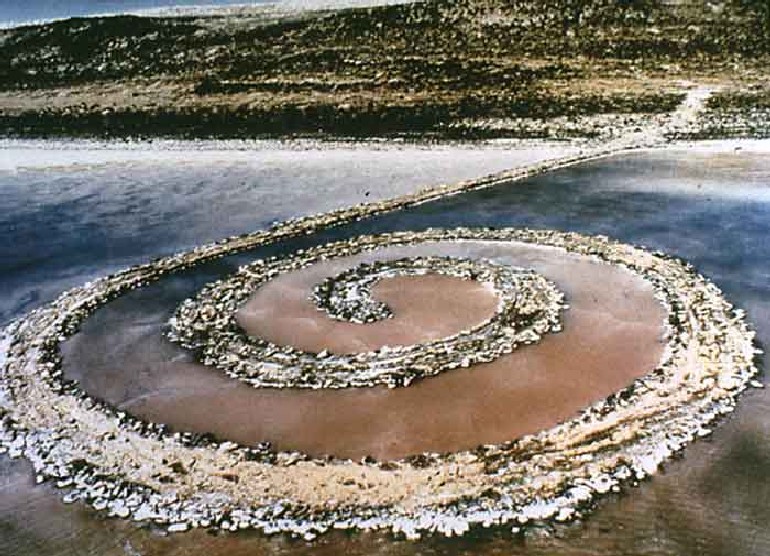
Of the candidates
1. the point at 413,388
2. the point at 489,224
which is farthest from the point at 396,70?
the point at 413,388

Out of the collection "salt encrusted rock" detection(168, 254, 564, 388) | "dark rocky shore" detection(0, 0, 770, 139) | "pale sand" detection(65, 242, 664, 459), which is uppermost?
"dark rocky shore" detection(0, 0, 770, 139)

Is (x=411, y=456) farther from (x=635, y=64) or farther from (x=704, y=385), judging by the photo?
(x=635, y=64)

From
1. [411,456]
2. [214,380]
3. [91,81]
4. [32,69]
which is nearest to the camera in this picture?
[411,456]

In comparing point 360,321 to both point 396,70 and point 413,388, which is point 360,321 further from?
point 396,70

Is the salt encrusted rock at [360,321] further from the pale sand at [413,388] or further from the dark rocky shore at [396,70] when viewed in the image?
the dark rocky shore at [396,70]

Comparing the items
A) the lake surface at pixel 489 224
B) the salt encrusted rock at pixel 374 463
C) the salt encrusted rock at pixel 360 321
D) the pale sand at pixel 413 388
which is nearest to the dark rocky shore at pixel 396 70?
the lake surface at pixel 489 224

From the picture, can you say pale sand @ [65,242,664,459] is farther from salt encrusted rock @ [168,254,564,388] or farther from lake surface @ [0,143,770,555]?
lake surface @ [0,143,770,555]

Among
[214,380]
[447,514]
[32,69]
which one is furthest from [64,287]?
[32,69]

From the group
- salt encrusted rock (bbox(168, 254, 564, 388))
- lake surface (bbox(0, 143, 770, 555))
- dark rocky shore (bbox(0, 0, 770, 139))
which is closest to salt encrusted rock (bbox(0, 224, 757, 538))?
lake surface (bbox(0, 143, 770, 555))
